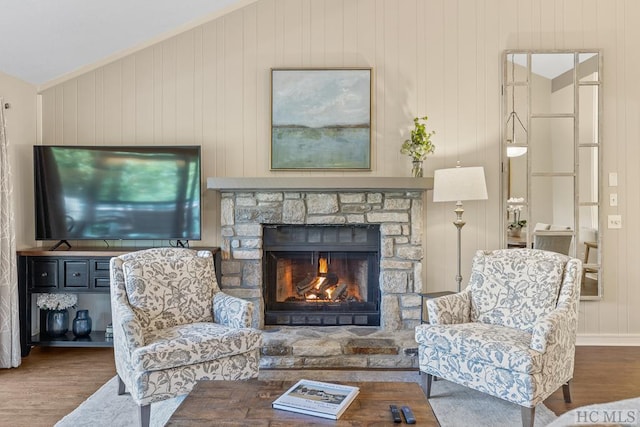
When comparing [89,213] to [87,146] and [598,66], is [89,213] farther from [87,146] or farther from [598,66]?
[598,66]

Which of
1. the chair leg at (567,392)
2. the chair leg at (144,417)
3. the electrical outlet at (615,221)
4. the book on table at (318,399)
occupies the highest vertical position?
the electrical outlet at (615,221)

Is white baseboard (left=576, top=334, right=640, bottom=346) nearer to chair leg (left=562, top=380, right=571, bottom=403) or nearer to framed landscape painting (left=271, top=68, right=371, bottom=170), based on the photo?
chair leg (left=562, top=380, right=571, bottom=403)

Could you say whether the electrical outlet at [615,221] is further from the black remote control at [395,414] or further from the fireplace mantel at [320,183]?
the black remote control at [395,414]

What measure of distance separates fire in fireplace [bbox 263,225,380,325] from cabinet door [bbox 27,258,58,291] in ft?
5.42

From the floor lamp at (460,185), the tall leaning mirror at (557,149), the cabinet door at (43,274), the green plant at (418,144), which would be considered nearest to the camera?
the floor lamp at (460,185)

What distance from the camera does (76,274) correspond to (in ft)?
11.8

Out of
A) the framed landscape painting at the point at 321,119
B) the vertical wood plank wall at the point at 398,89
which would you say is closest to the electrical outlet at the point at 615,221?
the vertical wood plank wall at the point at 398,89

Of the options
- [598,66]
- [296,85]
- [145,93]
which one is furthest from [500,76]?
[145,93]

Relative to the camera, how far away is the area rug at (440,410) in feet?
8.23

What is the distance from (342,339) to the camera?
3557 millimetres

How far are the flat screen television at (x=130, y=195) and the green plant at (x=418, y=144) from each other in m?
1.76

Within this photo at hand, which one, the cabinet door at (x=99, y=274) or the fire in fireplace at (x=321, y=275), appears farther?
the fire in fireplace at (x=321, y=275)

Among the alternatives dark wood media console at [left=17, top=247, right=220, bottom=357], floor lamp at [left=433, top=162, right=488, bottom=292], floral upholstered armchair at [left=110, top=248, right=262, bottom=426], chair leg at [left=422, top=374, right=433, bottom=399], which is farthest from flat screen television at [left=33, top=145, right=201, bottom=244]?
chair leg at [left=422, top=374, right=433, bottom=399]

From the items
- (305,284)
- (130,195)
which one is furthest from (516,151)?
(130,195)
